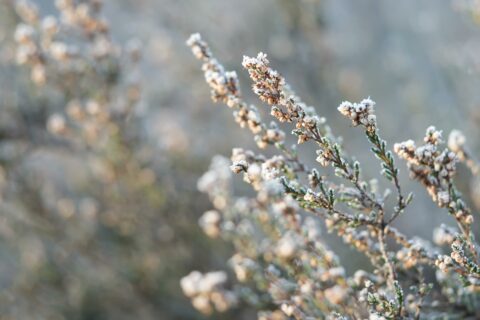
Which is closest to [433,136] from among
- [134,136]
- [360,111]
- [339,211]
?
[360,111]

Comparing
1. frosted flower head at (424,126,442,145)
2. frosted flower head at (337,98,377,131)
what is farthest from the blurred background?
frosted flower head at (337,98,377,131)

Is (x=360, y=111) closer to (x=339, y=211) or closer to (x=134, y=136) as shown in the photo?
(x=339, y=211)

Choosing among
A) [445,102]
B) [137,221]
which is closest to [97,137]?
[137,221]

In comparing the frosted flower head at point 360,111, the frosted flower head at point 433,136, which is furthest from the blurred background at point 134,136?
the frosted flower head at point 360,111

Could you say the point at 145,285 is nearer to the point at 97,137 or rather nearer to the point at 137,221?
the point at 137,221

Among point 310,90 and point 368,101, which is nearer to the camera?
point 368,101

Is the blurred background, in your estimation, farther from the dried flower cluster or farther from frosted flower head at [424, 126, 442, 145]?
frosted flower head at [424, 126, 442, 145]

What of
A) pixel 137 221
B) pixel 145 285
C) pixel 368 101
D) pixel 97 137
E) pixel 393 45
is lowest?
pixel 368 101
